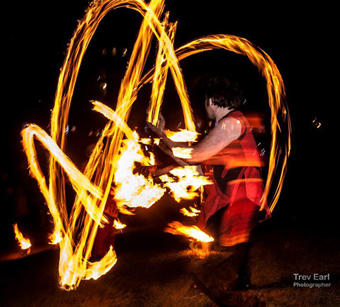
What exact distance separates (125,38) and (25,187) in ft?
21.0

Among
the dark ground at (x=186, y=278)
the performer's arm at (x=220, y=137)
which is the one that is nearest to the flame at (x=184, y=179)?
the performer's arm at (x=220, y=137)

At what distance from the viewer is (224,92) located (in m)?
2.99

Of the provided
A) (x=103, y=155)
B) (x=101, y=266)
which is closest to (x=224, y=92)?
(x=103, y=155)

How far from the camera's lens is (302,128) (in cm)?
1306

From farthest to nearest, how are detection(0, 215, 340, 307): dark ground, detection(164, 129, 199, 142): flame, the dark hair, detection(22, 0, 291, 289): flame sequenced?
detection(22, 0, 291, 289): flame
detection(164, 129, 199, 142): flame
detection(0, 215, 340, 307): dark ground
the dark hair

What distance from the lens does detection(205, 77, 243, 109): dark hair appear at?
300cm

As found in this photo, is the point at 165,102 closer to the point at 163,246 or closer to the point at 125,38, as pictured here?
the point at 125,38

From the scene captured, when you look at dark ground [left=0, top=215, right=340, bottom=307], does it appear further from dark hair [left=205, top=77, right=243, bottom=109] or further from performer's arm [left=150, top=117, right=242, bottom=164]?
dark hair [left=205, top=77, right=243, bottom=109]

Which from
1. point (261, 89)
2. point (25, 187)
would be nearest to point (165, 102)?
point (261, 89)

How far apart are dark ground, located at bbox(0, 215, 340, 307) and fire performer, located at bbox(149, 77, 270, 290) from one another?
903mm

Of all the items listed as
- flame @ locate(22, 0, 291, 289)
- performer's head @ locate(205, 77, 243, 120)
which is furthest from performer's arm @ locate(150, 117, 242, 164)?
flame @ locate(22, 0, 291, 289)

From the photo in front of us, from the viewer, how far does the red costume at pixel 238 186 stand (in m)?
2.86

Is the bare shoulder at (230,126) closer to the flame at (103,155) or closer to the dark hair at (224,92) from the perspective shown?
the dark hair at (224,92)

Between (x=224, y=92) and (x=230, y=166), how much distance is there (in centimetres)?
73
